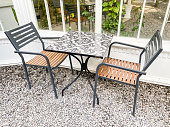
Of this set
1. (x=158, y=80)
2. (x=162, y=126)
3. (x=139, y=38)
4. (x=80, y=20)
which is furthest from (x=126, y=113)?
(x=80, y=20)

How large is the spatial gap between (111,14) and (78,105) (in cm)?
151

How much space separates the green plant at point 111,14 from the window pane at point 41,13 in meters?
1.08

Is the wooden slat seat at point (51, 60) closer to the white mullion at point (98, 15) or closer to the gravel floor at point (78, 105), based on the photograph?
the gravel floor at point (78, 105)

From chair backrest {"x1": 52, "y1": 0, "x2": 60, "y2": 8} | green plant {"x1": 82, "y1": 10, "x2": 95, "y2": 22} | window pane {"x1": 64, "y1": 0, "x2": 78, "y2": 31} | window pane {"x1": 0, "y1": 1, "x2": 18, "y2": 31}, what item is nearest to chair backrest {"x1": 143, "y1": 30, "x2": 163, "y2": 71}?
green plant {"x1": 82, "y1": 10, "x2": 95, "y2": 22}

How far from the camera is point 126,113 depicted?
1823mm

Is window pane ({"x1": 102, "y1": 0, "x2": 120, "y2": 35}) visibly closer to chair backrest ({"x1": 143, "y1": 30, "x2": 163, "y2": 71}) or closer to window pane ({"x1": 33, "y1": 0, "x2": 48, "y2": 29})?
chair backrest ({"x1": 143, "y1": 30, "x2": 163, "y2": 71})

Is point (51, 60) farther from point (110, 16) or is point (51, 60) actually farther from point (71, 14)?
point (110, 16)

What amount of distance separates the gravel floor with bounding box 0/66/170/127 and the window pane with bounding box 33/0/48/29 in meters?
1.01

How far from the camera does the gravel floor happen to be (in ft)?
5.67

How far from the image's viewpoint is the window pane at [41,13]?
2333mm

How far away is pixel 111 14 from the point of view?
7.11ft

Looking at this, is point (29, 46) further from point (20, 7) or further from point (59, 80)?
point (59, 80)

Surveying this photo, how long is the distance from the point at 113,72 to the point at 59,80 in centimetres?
109

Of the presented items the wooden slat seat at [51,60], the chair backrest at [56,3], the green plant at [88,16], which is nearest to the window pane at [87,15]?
the green plant at [88,16]
